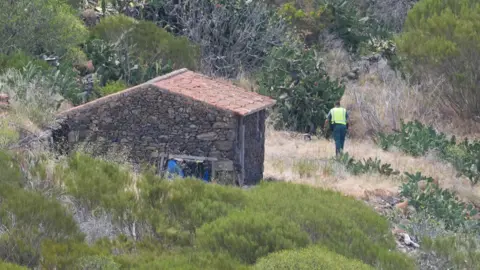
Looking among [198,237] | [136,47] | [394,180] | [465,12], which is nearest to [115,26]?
[136,47]

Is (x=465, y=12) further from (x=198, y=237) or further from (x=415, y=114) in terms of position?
(x=198, y=237)

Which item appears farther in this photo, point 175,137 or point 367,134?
point 367,134

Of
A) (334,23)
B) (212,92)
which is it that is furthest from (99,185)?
(334,23)

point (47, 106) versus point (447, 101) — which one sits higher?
point (47, 106)

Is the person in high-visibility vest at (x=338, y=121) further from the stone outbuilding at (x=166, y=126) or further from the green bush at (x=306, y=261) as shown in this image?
the green bush at (x=306, y=261)

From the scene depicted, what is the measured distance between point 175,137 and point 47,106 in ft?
8.89

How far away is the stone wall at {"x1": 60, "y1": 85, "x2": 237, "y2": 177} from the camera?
66.9 feet

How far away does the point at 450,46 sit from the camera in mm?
33500

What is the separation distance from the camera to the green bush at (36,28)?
27.3m

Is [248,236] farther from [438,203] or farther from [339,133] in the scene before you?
[339,133]

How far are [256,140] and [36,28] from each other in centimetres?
887

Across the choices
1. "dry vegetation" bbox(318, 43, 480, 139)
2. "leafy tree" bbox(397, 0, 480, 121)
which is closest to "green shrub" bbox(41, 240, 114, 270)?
"dry vegetation" bbox(318, 43, 480, 139)

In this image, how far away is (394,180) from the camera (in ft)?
77.8

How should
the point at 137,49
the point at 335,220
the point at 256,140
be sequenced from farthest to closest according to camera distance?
the point at 137,49
the point at 256,140
the point at 335,220
